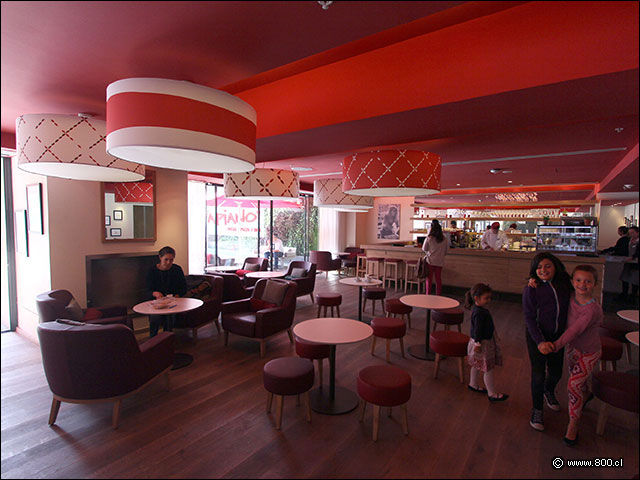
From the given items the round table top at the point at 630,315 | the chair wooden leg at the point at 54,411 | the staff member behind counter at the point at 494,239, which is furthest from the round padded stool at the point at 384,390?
the staff member behind counter at the point at 494,239

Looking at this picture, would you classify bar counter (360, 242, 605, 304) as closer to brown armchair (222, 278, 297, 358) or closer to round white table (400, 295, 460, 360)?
round white table (400, 295, 460, 360)

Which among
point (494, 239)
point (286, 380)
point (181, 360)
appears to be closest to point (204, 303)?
point (181, 360)

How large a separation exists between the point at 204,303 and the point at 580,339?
164 inches

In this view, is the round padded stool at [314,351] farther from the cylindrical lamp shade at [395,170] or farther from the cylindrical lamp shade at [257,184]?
the cylindrical lamp shade at [257,184]

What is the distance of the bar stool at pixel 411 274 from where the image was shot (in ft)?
26.6

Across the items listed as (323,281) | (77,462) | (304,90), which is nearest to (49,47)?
(304,90)

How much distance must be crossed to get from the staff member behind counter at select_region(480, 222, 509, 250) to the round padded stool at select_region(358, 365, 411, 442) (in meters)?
5.78

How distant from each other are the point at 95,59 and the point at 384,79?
6.88 ft

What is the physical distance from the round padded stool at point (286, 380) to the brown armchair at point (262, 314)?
133 centimetres

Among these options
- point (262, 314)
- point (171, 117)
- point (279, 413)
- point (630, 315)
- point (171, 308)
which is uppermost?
point (171, 117)

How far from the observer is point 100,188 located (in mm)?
4684

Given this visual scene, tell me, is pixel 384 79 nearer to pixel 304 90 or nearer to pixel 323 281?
pixel 304 90

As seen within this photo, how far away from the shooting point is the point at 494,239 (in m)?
7.47

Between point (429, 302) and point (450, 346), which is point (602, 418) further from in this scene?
point (429, 302)
